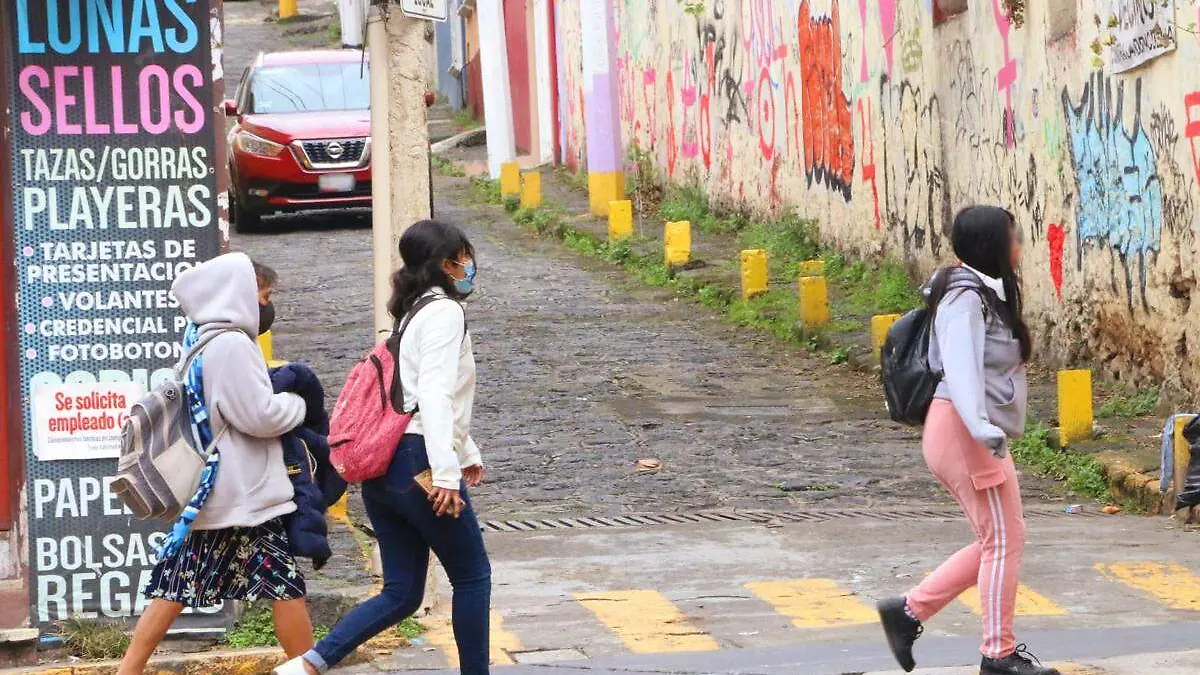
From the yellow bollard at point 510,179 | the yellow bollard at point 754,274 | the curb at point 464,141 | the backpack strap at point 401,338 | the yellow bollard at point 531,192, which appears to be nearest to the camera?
the backpack strap at point 401,338

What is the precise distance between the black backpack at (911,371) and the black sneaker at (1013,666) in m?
0.80

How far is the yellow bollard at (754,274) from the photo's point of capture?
1642 cm

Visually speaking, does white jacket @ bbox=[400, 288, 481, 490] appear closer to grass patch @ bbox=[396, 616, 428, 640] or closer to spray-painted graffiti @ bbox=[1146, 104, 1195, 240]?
grass patch @ bbox=[396, 616, 428, 640]

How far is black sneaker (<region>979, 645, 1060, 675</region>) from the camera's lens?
A: 20.5 feet

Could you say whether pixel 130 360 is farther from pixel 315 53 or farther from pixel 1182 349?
pixel 315 53

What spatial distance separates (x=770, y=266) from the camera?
1809cm

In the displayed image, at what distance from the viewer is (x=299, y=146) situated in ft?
65.6

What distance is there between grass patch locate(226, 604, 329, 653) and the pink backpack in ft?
4.55

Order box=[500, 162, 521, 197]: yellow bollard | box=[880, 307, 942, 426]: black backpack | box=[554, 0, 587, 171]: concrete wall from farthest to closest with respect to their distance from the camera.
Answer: box=[554, 0, 587, 171]: concrete wall < box=[500, 162, 521, 197]: yellow bollard < box=[880, 307, 942, 426]: black backpack

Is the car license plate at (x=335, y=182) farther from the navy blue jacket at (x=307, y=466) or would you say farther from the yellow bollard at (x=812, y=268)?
the navy blue jacket at (x=307, y=466)

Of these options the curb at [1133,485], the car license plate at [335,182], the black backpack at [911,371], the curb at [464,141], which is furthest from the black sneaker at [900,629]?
the curb at [464,141]

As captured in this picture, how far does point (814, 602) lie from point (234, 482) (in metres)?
2.91

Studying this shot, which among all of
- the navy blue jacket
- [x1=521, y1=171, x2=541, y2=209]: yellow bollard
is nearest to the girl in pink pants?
the navy blue jacket

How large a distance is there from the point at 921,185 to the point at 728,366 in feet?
9.15
